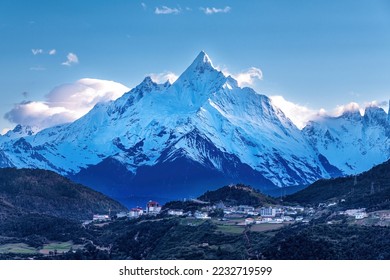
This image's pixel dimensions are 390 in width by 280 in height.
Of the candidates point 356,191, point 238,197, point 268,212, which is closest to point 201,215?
point 268,212

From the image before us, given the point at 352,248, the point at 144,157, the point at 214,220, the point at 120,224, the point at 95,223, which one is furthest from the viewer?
the point at 144,157

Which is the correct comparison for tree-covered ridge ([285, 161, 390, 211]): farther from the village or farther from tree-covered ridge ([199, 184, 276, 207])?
tree-covered ridge ([199, 184, 276, 207])

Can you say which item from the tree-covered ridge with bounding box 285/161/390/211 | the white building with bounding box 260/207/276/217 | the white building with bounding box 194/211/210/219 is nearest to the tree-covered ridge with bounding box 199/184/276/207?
the tree-covered ridge with bounding box 285/161/390/211

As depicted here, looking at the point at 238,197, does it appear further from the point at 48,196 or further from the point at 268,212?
the point at 48,196

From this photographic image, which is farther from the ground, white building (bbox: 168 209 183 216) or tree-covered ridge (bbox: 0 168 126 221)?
tree-covered ridge (bbox: 0 168 126 221)
